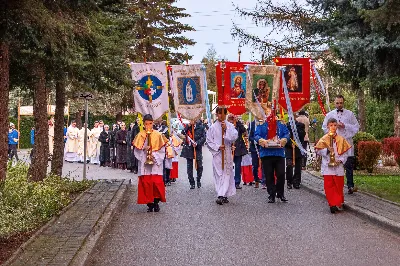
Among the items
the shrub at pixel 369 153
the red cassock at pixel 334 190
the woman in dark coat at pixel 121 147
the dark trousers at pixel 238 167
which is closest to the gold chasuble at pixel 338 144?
the red cassock at pixel 334 190

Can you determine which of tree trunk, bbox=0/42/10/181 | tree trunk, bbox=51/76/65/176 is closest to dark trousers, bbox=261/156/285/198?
tree trunk, bbox=51/76/65/176

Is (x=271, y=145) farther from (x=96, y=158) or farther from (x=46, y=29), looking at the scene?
(x=96, y=158)

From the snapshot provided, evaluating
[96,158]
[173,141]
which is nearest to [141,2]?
[96,158]

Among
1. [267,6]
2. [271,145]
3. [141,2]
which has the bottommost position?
[271,145]

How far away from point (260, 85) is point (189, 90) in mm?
2154

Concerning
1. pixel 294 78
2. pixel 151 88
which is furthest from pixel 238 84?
pixel 151 88

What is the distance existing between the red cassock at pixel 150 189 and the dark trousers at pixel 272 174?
2.34m

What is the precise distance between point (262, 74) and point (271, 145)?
330 centimetres

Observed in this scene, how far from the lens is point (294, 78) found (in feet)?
65.5

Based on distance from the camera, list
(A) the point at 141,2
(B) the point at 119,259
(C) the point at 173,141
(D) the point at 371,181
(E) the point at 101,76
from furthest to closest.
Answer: (A) the point at 141,2, (C) the point at 173,141, (D) the point at 371,181, (E) the point at 101,76, (B) the point at 119,259

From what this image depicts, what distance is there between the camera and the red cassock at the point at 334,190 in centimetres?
1358

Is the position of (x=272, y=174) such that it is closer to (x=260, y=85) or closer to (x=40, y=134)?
(x=260, y=85)

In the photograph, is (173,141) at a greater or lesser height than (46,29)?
lesser

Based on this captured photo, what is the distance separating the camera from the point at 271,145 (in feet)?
50.4
